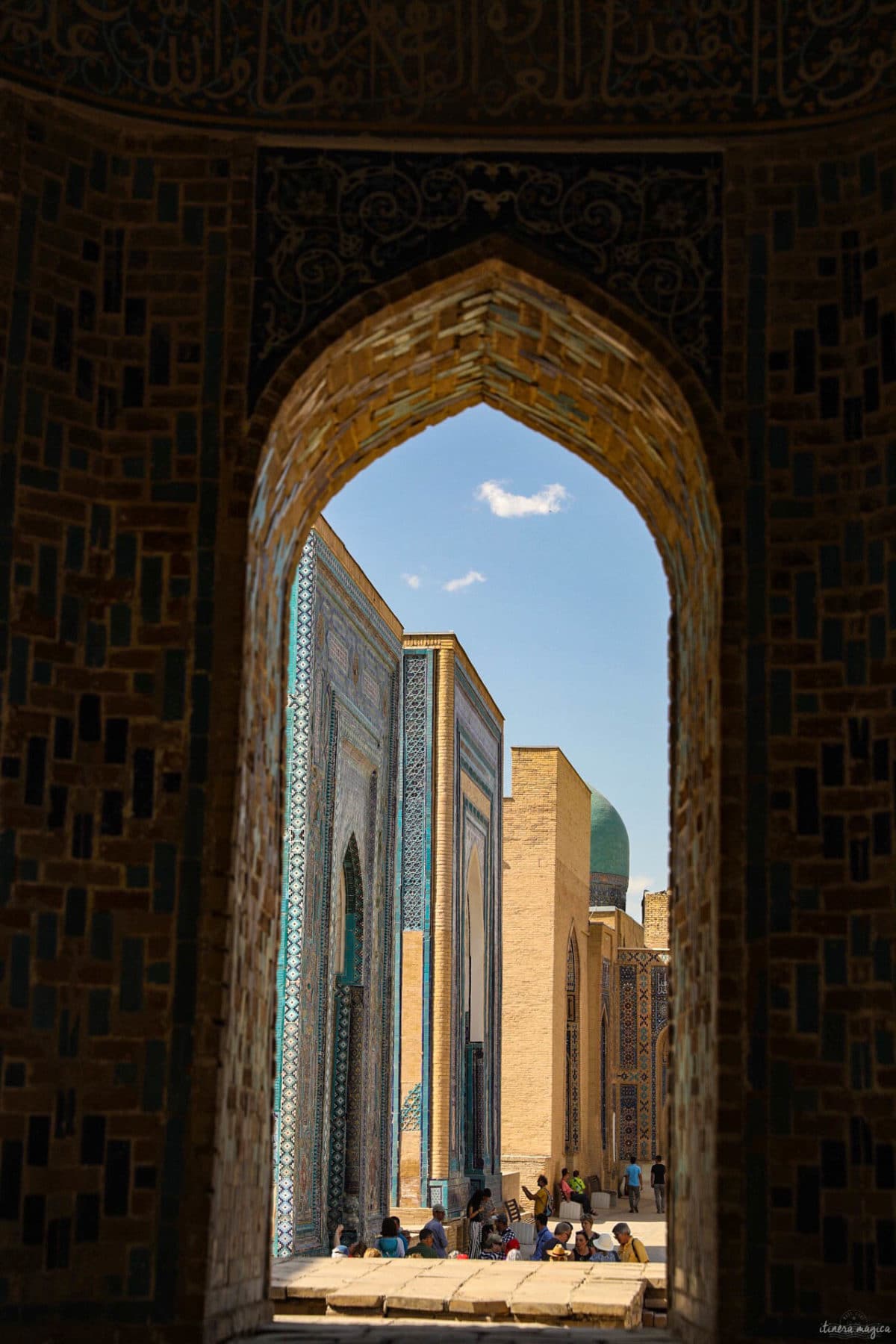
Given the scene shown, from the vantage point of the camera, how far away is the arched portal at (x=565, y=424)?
477cm

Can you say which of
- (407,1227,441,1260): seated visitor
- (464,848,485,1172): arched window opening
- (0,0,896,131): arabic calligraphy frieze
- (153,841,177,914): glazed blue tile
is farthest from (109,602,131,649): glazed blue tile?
(464,848,485,1172): arched window opening

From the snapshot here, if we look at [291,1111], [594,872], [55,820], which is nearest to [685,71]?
[55,820]

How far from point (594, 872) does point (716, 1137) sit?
27.9 metres

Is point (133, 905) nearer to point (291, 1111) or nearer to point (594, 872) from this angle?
point (291, 1111)

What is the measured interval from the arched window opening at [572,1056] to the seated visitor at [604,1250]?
33.6 feet

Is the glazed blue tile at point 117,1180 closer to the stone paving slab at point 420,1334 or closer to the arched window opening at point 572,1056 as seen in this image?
the stone paving slab at point 420,1334

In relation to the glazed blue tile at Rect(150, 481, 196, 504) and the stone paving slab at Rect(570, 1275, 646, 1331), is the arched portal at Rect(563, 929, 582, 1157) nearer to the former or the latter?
the stone paving slab at Rect(570, 1275, 646, 1331)

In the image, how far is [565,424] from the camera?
233 inches

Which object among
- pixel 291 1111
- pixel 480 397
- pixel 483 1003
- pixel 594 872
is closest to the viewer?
pixel 480 397

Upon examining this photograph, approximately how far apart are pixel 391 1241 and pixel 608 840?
76.8 ft

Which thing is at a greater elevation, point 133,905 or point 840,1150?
point 133,905

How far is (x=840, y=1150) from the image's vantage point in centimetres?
429

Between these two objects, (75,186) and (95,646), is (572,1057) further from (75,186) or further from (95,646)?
(75,186)

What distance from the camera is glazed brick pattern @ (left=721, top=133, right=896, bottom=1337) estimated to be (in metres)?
4.27
